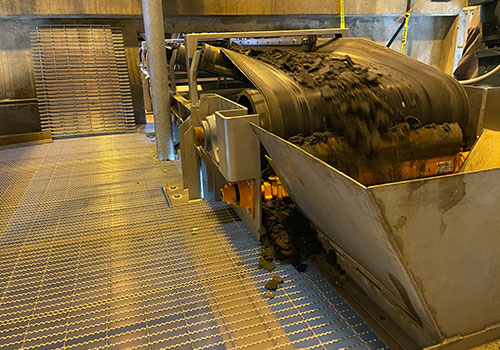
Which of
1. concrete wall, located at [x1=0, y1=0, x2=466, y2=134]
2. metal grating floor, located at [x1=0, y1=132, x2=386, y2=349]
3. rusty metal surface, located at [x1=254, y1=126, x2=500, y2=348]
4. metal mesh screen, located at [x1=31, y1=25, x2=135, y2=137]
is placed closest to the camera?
A: rusty metal surface, located at [x1=254, y1=126, x2=500, y2=348]

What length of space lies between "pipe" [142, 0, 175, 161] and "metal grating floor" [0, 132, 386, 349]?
90cm

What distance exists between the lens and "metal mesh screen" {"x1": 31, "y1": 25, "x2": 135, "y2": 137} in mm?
5027

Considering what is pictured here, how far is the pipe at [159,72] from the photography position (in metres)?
3.31

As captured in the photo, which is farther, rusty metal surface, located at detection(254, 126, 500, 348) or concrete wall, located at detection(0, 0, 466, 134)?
concrete wall, located at detection(0, 0, 466, 134)

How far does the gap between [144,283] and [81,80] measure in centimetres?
433

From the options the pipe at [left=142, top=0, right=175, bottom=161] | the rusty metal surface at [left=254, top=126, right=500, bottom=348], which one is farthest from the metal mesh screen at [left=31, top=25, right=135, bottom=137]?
the rusty metal surface at [left=254, top=126, right=500, bottom=348]

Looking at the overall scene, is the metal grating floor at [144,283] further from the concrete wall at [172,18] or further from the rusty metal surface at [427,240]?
the concrete wall at [172,18]

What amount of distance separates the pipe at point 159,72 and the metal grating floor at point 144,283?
0.90 metres

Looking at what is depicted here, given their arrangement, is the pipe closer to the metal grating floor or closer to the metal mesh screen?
the metal grating floor

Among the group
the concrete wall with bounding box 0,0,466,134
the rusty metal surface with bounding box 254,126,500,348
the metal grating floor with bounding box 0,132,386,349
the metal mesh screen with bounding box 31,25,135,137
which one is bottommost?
the metal grating floor with bounding box 0,132,386,349

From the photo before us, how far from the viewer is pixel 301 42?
10.2 feet

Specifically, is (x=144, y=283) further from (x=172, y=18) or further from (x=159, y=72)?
(x=172, y=18)

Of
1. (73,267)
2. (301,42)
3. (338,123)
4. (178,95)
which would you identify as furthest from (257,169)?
(178,95)

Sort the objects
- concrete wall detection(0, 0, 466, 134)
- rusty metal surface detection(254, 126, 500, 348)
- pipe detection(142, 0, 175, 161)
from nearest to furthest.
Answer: rusty metal surface detection(254, 126, 500, 348) < pipe detection(142, 0, 175, 161) < concrete wall detection(0, 0, 466, 134)
